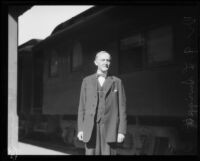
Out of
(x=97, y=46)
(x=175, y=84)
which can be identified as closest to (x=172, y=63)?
(x=175, y=84)

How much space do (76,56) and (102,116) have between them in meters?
2.19

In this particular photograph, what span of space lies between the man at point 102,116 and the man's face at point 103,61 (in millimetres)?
204

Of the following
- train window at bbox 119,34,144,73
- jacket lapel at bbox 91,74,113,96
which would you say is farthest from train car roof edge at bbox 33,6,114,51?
jacket lapel at bbox 91,74,113,96

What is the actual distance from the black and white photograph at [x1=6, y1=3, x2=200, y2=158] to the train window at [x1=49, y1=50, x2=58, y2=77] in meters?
0.35

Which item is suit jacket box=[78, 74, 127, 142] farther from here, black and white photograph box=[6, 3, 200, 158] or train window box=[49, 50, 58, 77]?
train window box=[49, 50, 58, 77]

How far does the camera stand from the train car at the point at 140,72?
7.66 metres

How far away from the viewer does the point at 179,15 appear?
7.67 meters

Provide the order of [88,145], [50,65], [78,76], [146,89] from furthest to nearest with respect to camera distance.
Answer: [50,65] < [78,76] < [146,89] < [88,145]

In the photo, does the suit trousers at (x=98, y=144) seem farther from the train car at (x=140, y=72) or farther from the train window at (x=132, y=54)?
the train window at (x=132, y=54)

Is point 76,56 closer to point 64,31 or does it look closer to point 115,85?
point 64,31

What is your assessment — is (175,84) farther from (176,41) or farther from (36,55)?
(36,55)

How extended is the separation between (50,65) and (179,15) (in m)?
3.12

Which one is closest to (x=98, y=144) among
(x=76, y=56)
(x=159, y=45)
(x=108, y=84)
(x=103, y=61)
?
(x=108, y=84)

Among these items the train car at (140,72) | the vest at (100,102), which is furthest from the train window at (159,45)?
the vest at (100,102)
